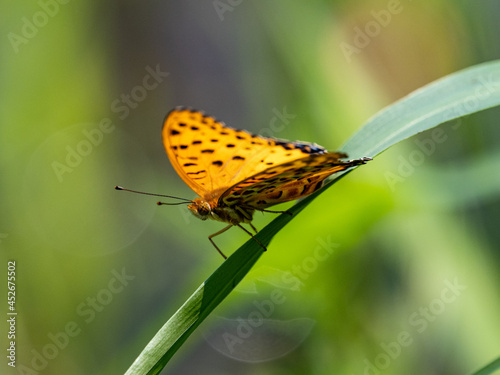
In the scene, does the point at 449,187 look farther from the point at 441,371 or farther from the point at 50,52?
the point at 50,52

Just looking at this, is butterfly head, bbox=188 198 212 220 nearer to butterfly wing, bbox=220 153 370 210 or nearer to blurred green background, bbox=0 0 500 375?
butterfly wing, bbox=220 153 370 210

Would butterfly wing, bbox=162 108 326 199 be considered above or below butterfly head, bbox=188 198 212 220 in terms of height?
above

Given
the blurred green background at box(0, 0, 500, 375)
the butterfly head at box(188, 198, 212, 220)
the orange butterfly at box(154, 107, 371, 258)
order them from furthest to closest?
the blurred green background at box(0, 0, 500, 375)
the butterfly head at box(188, 198, 212, 220)
the orange butterfly at box(154, 107, 371, 258)

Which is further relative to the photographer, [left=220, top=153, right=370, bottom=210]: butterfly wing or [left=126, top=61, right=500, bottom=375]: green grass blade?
[left=220, top=153, right=370, bottom=210]: butterfly wing

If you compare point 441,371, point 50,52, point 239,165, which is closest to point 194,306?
point 239,165

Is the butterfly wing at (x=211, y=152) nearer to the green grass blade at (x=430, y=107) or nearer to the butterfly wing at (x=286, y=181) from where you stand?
the butterfly wing at (x=286, y=181)

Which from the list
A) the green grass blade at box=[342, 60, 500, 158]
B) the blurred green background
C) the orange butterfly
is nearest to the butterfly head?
the orange butterfly
